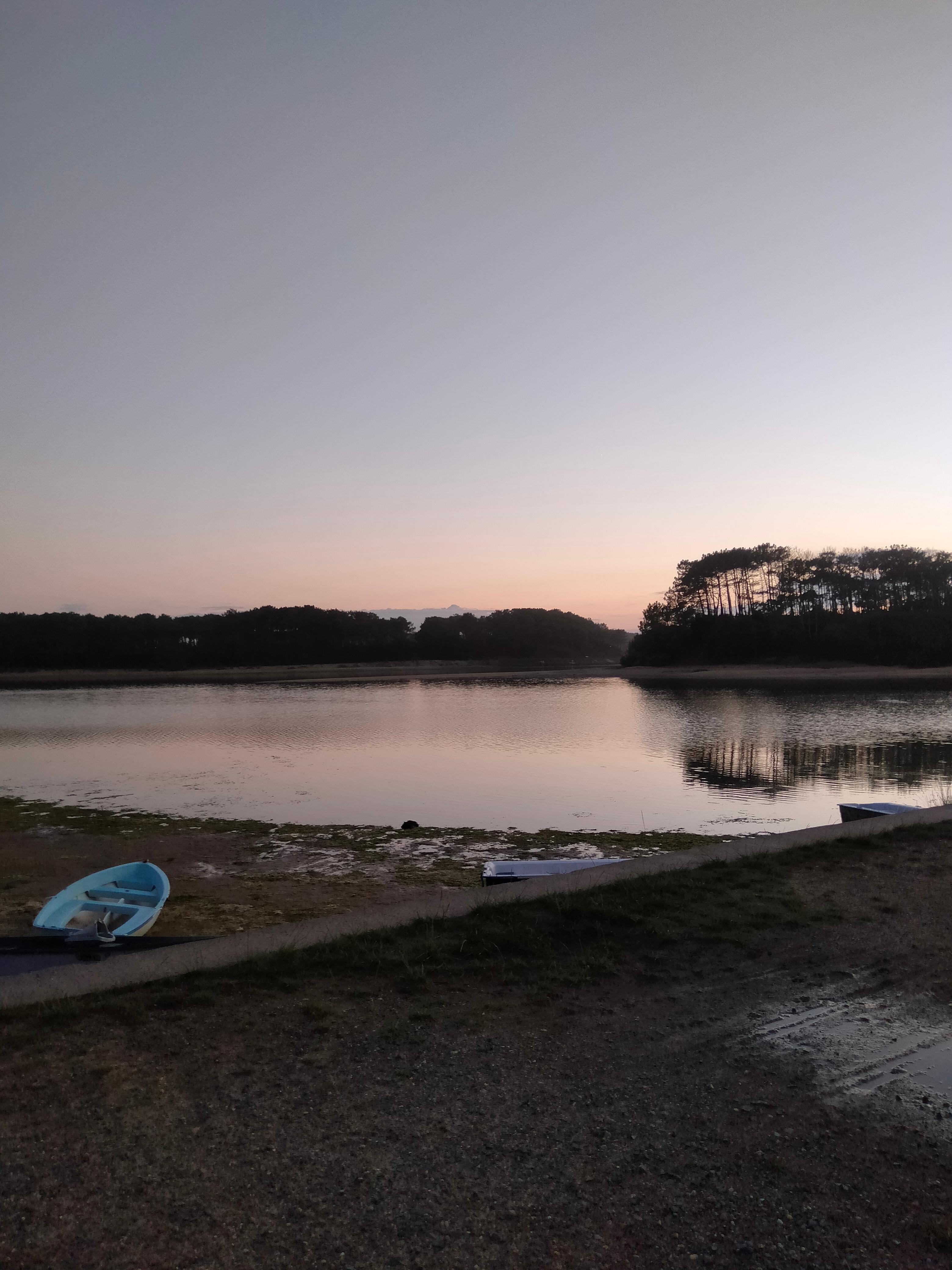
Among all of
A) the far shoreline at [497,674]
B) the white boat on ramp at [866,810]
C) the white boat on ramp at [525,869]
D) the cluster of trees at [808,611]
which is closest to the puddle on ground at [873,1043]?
the white boat on ramp at [525,869]

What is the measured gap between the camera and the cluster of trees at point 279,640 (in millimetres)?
104688

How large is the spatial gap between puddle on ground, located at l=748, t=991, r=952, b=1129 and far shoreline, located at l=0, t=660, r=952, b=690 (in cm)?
5760

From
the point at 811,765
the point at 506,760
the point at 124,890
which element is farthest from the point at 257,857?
the point at 811,765

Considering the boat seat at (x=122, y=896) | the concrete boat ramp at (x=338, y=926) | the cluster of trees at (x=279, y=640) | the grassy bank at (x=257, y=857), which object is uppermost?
the cluster of trees at (x=279, y=640)

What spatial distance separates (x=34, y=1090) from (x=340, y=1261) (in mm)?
2005

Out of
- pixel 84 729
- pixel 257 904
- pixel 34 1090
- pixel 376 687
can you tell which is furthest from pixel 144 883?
pixel 376 687

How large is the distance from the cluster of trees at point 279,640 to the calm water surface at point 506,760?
6360 centimetres

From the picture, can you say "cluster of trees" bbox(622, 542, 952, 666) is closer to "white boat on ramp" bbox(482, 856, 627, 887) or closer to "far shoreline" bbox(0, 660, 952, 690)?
"far shoreline" bbox(0, 660, 952, 690)

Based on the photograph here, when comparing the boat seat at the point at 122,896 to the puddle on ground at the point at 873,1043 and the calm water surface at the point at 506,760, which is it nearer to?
the puddle on ground at the point at 873,1043

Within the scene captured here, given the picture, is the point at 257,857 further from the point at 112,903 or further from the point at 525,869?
the point at 525,869

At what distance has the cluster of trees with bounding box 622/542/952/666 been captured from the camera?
73.8 meters

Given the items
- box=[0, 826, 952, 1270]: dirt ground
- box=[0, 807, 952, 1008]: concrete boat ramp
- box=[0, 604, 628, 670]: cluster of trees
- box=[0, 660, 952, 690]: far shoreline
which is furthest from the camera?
box=[0, 604, 628, 670]: cluster of trees

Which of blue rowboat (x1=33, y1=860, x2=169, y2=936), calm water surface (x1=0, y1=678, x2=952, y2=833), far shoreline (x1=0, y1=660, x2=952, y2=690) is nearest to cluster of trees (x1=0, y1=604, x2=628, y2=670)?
far shoreline (x1=0, y1=660, x2=952, y2=690)

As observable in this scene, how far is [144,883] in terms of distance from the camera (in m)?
9.42
